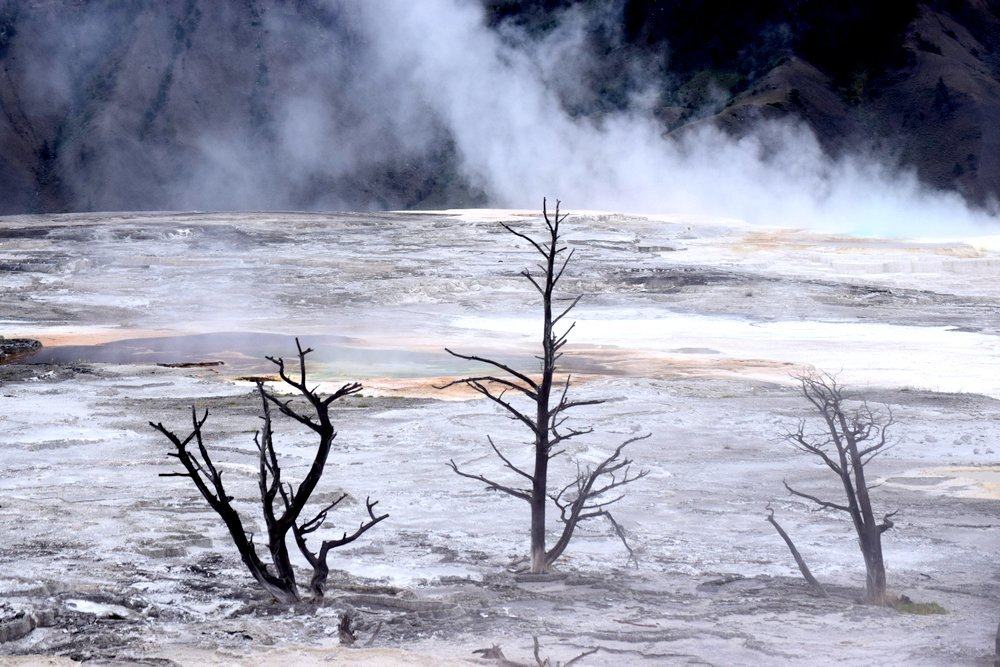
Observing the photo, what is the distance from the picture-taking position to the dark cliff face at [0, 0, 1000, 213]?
55.5 metres

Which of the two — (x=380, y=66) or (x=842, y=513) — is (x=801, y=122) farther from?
(x=842, y=513)

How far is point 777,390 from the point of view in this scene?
14031mm

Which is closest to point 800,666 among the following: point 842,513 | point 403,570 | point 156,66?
point 403,570

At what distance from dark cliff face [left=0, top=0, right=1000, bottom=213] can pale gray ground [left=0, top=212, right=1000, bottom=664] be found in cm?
3100

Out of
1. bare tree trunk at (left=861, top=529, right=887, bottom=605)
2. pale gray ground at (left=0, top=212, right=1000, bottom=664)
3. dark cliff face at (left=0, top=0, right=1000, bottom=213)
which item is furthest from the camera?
dark cliff face at (left=0, top=0, right=1000, bottom=213)

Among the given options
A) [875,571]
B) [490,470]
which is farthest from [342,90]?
[875,571]

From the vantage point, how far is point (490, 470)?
10.2m

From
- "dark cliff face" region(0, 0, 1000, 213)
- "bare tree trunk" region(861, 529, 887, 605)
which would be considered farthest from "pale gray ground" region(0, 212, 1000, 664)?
"dark cliff face" region(0, 0, 1000, 213)

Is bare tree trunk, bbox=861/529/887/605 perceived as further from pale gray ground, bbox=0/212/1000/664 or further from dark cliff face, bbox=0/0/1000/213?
dark cliff face, bbox=0/0/1000/213

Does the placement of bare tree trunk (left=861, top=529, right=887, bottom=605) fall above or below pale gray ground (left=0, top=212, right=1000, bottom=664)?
above

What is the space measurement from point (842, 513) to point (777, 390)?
537 cm

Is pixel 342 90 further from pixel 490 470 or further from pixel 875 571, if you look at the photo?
pixel 875 571

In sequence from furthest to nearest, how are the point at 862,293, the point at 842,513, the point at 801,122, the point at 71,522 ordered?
1. the point at 801,122
2. the point at 862,293
3. the point at 842,513
4. the point at 71,522

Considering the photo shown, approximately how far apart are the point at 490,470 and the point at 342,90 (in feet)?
173
